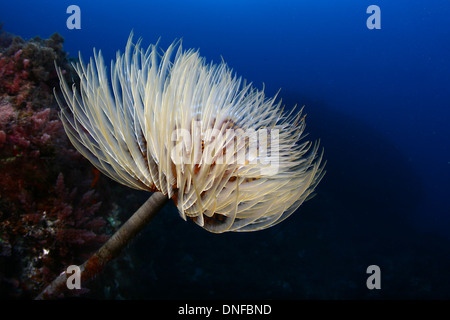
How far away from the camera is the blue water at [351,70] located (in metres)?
19.6

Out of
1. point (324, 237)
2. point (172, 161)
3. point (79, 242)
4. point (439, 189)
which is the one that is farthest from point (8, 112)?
point (439, 189)

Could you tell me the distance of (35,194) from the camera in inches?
125

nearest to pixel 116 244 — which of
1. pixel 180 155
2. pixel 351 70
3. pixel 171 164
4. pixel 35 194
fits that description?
pixel 171 164

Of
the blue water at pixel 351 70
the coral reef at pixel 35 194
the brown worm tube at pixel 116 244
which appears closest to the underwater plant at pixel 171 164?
the brown worm tube at pixel 116 244

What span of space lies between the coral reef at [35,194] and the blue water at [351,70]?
10.7 meters

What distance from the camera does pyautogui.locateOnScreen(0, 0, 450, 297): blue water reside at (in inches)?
772

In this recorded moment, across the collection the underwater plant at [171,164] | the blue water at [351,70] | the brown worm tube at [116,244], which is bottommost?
the brown worm tube at [116,244]

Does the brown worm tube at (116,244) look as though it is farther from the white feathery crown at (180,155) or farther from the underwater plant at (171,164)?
the white feathery crown at (180,155)

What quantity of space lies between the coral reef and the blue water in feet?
35.3

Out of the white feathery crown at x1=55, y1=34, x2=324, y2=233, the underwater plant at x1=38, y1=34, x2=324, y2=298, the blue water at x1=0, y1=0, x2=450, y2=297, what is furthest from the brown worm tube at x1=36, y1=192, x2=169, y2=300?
the blue water at x1=0, y1=0, x2=450, y2=297

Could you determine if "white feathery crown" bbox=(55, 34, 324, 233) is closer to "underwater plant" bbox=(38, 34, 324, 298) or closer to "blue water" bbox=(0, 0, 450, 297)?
"underwater plant" bbox=(38, 34, 324, 298)

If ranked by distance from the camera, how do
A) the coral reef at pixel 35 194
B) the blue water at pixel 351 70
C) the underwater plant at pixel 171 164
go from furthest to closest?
the blue water at pixel 351 70
the coral reef at pixel 35 194
the underwater plant at pixel 171 164

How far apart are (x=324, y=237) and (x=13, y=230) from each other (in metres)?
12.5
